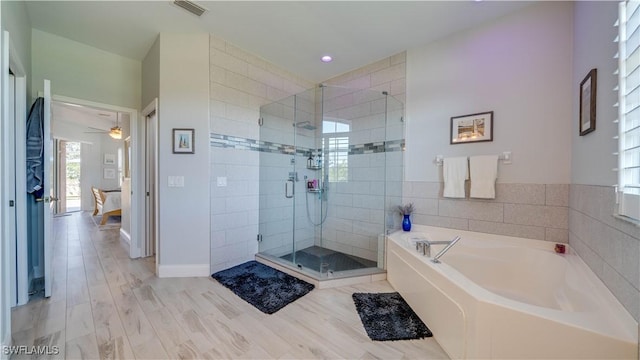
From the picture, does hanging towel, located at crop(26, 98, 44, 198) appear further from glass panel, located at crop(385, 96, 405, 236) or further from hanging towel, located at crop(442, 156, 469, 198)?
hanging towel, located at crop(442, 156, 469, 198)

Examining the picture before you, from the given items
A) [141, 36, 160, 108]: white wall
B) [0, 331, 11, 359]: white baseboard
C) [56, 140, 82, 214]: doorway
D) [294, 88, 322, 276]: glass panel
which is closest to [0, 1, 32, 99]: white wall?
[141, 36, 160, 108]: white wall

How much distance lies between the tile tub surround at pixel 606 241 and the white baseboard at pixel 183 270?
3200 mm

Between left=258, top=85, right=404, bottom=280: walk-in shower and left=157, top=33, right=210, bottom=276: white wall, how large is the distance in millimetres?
743

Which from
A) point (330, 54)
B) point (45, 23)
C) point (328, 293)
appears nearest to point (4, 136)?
point (45, 23)

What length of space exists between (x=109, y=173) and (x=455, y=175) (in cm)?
936

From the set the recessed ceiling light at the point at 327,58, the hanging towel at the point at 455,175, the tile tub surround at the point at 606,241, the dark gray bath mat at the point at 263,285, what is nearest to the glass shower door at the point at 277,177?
the dark gray bath mat at the point at 263,285

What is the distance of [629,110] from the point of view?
1157 millimetres

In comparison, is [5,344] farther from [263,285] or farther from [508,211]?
[508,211]

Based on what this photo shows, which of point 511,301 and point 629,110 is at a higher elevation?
point 629,110

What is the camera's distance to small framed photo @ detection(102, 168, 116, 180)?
7395mm

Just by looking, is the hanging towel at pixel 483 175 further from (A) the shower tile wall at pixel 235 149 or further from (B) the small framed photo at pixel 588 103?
(A) the shower tile wall at pixel 235 149

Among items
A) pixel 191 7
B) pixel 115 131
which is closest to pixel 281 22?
pixel 191 7

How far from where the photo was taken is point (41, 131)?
221 cm

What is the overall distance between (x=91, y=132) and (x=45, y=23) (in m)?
6.06
